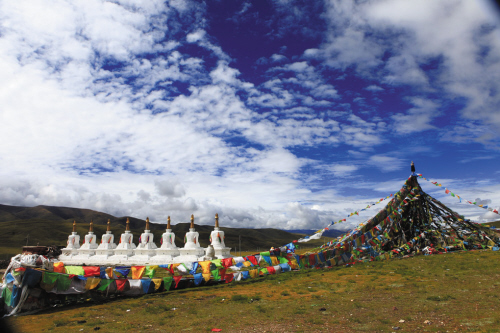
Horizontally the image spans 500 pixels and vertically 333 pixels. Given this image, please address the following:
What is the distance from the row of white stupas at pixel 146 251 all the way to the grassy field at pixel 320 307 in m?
11.0

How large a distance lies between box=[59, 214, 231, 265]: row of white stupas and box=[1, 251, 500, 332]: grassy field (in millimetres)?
11010

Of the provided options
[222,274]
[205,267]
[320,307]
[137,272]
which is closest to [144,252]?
[137,272]

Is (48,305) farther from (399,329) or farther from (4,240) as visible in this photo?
(4,240)

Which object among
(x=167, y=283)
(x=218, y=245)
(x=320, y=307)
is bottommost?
(x=320, y=307)

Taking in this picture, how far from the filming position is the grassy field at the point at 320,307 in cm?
734

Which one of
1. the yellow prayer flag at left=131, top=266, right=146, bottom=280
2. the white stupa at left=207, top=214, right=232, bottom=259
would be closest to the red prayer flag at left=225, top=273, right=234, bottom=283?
the yellow prayer flag at left=131, top=266, right=146, bottom=280

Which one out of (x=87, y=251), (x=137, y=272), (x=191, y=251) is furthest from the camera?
(x=87, y=251)

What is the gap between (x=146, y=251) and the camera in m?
30.2

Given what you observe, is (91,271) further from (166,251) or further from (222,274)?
(166,251)

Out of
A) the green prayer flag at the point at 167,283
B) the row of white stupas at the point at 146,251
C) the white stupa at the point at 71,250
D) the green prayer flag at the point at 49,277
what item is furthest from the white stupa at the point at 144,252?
the green prayer flag at the point at 49,277

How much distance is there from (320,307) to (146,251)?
81.4ft

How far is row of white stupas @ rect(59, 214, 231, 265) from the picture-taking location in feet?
89.4

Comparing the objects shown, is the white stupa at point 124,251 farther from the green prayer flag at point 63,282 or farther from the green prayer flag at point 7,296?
the green prayer flag at point 7,296

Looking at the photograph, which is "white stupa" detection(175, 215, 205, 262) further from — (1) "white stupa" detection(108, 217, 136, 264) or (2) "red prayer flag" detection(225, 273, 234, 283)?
(2) "red prayer flag" detection(225, 273, 234, 283)
